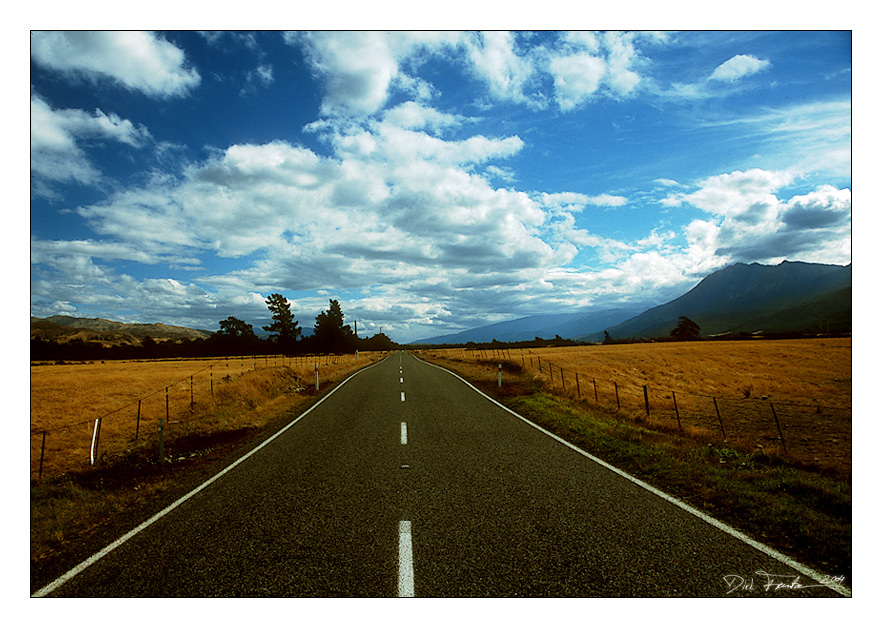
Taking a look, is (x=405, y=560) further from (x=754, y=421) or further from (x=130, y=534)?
(x=754, y=421)

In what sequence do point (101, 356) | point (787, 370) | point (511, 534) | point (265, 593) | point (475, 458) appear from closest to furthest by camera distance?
point (265, 593) → point (511, 534) → point (475, 458) → point (787, 370) → point (101, 356)

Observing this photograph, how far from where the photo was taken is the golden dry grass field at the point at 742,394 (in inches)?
550

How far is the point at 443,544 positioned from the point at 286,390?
69.8ft

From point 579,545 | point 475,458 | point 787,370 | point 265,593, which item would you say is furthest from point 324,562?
point 787,370

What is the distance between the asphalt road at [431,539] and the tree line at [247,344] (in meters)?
85.9

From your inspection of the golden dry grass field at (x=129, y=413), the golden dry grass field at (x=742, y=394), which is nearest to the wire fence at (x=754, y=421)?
the golden dry grass field at (x=742, y=394)

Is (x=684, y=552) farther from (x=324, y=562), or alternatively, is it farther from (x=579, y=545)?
(x=324, y=562)

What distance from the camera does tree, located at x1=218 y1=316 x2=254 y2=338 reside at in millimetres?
105975

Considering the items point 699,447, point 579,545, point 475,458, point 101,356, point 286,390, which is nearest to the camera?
point 579,545

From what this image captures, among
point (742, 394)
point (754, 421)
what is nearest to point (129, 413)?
point (754, 421)

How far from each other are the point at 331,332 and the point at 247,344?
19.2 m

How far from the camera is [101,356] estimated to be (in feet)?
296
